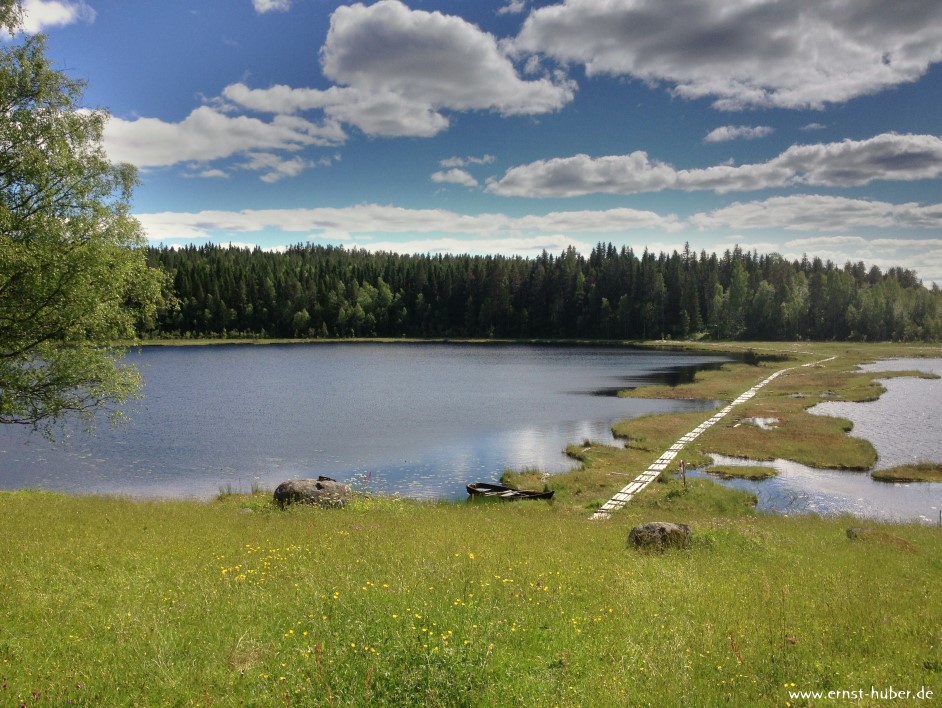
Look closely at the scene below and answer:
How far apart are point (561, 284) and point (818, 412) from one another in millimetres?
140256

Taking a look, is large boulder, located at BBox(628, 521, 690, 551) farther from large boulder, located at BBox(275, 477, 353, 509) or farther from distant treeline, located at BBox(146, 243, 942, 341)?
distant treeline, located at BBox(146, 243, 942, 341)

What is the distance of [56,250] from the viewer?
19.9 m

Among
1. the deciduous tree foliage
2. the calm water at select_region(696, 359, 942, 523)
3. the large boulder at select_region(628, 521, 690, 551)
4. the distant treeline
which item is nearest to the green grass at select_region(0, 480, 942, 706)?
the large boulder at select_region(628, 521, 690, 551)

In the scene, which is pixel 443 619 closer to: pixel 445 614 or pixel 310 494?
pixel 445 614

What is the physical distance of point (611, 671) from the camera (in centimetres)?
898

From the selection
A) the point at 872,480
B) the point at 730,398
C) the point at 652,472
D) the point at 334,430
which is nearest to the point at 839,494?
the point at 872,480

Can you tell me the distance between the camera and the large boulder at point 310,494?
25953 millimetres

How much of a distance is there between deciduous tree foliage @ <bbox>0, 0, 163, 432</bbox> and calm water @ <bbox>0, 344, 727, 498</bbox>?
1275 cm

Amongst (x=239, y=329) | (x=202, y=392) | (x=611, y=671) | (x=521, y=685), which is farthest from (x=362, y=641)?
(x=239, y=329)

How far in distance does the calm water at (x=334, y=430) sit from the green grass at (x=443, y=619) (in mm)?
17761

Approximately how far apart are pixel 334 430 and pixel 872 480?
131 feet

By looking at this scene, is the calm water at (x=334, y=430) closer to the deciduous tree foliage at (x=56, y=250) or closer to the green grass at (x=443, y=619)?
the deciduous tree foliage at (x=56, y=250)

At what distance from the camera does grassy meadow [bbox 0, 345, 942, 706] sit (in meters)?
8.28

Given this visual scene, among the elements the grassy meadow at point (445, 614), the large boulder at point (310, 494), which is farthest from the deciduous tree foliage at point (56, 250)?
the large boulder at point (310, 494)
